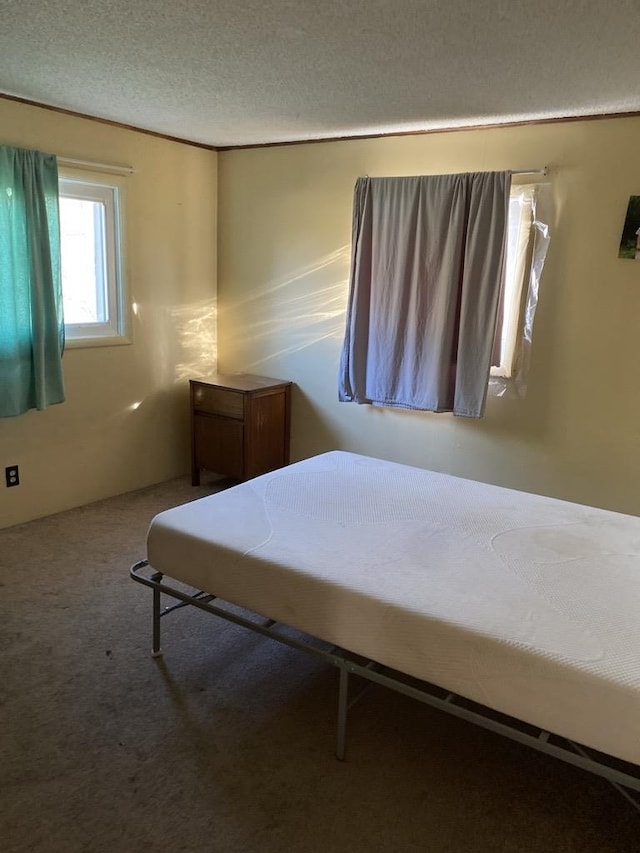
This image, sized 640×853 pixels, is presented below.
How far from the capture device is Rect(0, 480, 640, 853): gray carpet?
1570 millimetres

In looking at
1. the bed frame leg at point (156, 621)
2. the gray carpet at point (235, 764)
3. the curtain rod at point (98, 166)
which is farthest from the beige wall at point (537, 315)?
the bed frame leg at point (156, 621)

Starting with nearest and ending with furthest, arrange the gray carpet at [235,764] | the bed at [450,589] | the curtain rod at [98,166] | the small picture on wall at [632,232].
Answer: the bed at [450,589] → the gray carpet at [235,764] → the small picture on wall at [632,232] → the curtain rod at [98,166]

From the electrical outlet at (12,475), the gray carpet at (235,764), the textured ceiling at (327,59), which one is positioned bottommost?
the gray carpet at (235,764)

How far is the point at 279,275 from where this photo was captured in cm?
400

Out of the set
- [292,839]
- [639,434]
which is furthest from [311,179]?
[292,839]

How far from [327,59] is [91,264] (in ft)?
6.49

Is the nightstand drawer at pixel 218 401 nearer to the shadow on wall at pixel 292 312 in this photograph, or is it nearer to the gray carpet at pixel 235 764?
the shadow on wall at pixel 292 312

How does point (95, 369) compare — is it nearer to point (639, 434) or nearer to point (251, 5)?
point (251, 5)

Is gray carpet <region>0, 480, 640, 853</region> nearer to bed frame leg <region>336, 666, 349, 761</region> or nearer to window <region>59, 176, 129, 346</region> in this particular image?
bed frame leg <region>336, 666, 349, 761</region>

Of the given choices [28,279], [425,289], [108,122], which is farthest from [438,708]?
[108,122]

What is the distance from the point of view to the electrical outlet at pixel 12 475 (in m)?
3.27

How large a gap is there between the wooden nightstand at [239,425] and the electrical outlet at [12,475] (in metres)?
1.07

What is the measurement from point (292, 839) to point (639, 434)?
2.42 meters

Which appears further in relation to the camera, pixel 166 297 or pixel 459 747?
pixel 166 297
